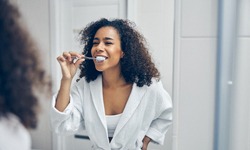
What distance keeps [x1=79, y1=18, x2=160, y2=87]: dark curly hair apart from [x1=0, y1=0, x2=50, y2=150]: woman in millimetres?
278

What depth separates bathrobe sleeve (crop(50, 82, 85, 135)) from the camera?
0.54 metres

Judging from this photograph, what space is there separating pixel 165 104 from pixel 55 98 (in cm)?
24

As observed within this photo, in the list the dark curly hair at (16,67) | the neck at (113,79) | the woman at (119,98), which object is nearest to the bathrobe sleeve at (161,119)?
the woman at (119,98)

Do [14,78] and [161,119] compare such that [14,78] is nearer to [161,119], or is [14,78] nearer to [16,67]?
[16,67]

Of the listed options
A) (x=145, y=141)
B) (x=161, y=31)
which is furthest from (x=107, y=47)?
(x=145, y=141)

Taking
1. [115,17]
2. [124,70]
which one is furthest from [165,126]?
[115,17]

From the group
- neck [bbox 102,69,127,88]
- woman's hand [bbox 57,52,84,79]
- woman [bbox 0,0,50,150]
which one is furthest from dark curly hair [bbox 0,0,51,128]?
neck [bbox 102,69,127,88]

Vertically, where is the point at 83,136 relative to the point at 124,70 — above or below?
below

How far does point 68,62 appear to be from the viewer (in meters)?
0.54

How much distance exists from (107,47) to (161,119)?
211 millimetres

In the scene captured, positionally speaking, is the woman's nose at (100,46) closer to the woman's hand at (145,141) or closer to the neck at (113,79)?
the neck at (113,79)

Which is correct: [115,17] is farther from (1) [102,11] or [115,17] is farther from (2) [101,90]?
(2) [101,90]

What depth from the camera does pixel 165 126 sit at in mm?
566

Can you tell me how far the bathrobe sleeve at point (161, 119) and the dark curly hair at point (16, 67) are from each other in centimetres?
32
